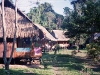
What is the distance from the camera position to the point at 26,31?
18766mm

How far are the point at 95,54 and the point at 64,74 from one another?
4.93 m

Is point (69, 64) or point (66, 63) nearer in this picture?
point (69, 64)

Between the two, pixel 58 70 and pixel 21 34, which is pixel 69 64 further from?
pixel 21 34

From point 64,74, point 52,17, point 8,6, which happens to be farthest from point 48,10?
point 64,74

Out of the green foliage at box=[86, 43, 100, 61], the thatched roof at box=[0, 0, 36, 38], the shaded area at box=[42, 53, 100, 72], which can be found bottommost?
the shaded area at box=[42, 53, 100, 72]

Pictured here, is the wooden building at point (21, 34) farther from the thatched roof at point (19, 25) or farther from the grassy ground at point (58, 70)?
the grassy ground at point (58, 70)

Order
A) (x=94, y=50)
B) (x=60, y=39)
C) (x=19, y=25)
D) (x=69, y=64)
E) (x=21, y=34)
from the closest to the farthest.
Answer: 1. (x=94, y=50)
2. (x=21, y=34)
3. (x=19, y=25)
4. (x=69, y=64)
5. (x=60, y=39)

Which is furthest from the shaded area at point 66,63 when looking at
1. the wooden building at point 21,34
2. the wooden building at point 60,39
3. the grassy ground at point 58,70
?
the wooden building at point 60,39

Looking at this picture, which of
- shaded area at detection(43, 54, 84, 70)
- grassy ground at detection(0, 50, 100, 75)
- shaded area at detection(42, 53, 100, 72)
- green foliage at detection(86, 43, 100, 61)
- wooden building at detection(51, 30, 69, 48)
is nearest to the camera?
grassy ground at detection(0, 50, 100, 75)

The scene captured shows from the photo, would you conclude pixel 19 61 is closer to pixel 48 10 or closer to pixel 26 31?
pixel 26 31

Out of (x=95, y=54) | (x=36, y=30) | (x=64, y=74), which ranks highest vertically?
(x=36, y=30)

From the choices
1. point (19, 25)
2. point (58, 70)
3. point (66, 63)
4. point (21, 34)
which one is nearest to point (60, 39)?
point (66, 63)

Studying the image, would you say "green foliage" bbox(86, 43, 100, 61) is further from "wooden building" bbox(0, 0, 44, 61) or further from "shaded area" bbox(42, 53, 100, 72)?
"wooden building" bbox(0, 0, 44, 61)

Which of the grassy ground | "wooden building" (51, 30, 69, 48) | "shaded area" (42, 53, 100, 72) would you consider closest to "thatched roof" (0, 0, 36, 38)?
the grassy ground
